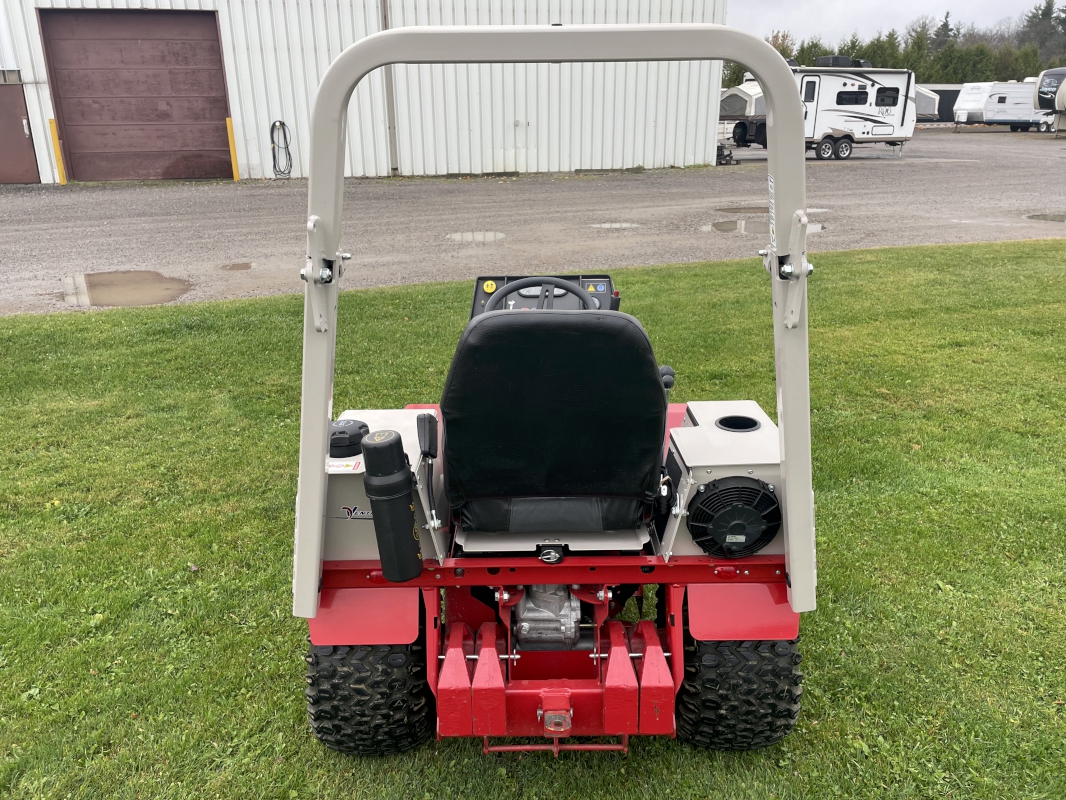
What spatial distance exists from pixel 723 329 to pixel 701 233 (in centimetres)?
553

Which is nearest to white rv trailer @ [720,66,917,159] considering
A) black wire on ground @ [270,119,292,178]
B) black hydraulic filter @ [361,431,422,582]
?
black wire on ground @ [270,119,292,178]

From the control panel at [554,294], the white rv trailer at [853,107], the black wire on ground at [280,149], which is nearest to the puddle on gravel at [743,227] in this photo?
the control panel at [554,294]

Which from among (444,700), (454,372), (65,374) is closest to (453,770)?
(444,700)

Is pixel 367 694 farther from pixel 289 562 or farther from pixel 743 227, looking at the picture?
pixel 743 227

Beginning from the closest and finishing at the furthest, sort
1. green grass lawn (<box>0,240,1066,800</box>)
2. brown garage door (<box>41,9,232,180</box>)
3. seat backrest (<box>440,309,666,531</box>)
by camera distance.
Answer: seat backrest (<box>440,309,666,531</box>), green grass lawn (<box>0,240,1066,800</box>), brown garage door (<box>41,9,232,180</box>)

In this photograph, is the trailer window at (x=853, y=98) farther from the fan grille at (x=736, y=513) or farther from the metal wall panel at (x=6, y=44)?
the fan grille at (x=736, y=513)

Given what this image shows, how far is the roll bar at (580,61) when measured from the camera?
1836 mm

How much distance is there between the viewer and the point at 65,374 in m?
6.62

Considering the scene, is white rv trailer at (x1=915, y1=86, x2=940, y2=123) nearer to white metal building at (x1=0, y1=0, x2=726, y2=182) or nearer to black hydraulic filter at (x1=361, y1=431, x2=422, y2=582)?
white metal building at (x1=0, y1=0, x2=726, y2=182)

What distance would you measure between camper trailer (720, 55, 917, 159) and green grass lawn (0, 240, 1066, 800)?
57.0 feet

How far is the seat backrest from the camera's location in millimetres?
2098

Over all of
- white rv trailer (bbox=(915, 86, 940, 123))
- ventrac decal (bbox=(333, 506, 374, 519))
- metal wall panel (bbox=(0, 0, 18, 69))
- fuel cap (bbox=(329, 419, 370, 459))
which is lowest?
ventrac decal (bbox=(333, 506, 374, 519))

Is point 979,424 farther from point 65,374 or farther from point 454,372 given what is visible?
point 65,374

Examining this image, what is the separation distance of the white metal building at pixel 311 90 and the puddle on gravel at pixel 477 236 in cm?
719
